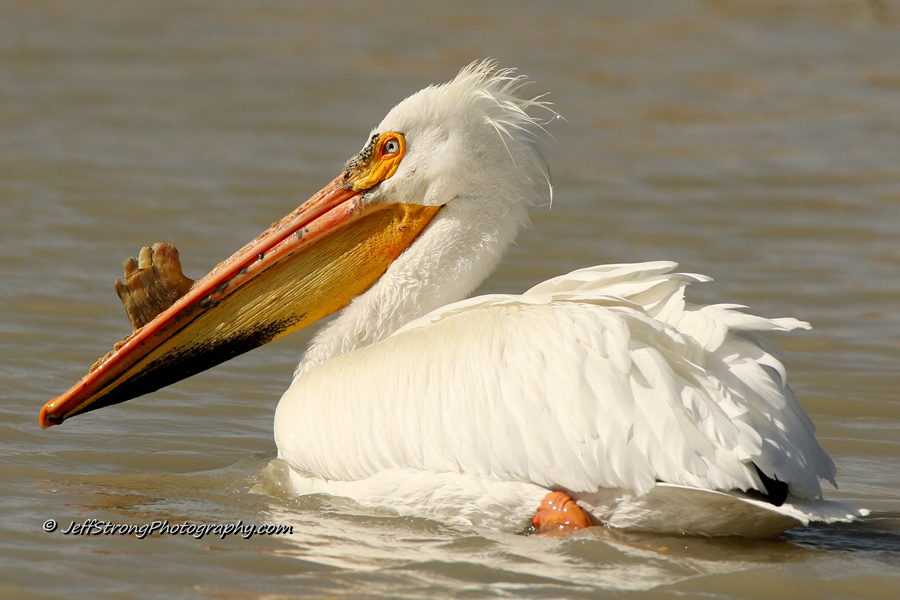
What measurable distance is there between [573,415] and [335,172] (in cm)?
582

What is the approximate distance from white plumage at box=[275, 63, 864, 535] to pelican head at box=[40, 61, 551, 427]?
0.95 feet

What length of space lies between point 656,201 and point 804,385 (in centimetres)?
313

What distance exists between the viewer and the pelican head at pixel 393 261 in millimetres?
4672

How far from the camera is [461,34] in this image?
12.7m

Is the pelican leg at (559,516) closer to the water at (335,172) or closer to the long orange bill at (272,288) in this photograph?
the water at (335,172)

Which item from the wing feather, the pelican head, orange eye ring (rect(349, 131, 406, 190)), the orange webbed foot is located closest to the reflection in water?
the wing feather

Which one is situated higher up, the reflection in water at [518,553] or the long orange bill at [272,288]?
the long orange bill at [272,288]

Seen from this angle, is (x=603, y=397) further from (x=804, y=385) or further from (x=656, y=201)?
(x=656, y=201)

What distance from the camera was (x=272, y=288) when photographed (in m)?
4.74

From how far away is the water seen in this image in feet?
12.3

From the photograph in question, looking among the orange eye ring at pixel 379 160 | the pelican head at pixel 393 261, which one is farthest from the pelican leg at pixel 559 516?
the orange eye ring at pixel 379 160

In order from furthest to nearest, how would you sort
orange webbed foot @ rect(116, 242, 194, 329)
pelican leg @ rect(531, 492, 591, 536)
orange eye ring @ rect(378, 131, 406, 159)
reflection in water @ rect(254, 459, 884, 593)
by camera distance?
orange eye ring @ rect(378, 131, 406, 159) < orange webbed foot @ rect(116, 242, 194, 329) < pelican leg @ rect(531, 492, 591, 536) < reflection in water @ rect(254, 459, 884, 593)

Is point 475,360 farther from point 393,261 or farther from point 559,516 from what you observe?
point 393,261

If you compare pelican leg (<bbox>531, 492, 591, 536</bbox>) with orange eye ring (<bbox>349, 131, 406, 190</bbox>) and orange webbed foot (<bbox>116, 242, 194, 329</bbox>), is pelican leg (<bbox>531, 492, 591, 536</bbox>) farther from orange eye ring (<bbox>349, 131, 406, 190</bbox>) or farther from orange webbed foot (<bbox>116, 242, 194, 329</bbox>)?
orange webbed foot (<bbox>116, 242, 194, 329</bbox>)
